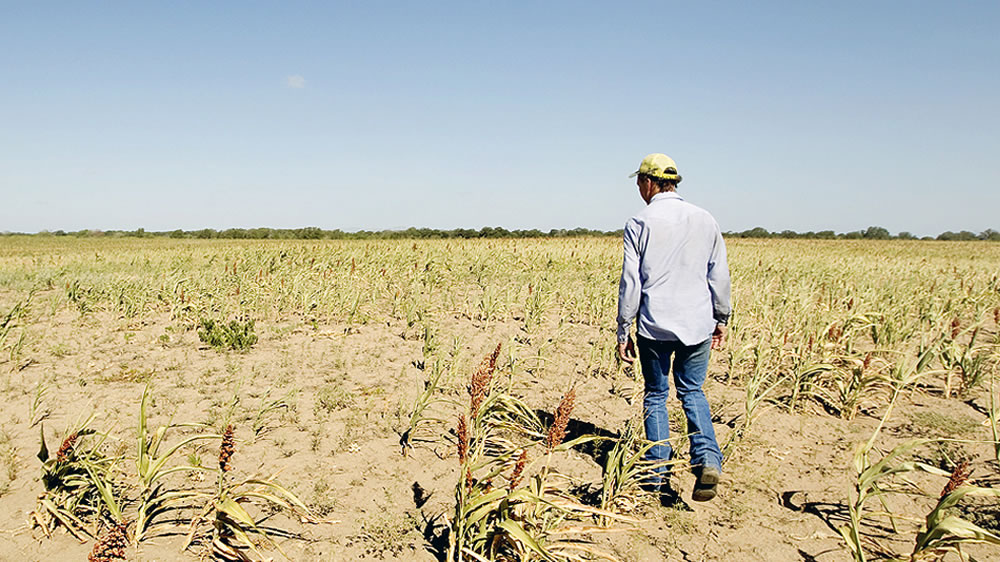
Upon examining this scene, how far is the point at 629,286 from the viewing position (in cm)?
332

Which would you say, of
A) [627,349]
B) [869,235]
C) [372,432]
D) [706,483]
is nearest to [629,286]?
[627,349]

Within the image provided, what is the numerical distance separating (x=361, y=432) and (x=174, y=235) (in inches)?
1787

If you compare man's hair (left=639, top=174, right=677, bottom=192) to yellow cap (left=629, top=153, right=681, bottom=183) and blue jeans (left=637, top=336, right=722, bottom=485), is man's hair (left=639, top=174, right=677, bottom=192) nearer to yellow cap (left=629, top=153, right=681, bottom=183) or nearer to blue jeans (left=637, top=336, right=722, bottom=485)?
yellow cap (left=629, top=153, right=681, bottom=183)

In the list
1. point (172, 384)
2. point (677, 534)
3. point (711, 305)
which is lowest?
point (677, 534)

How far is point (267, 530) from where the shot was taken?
278 cm

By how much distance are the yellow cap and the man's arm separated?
1.17 ft

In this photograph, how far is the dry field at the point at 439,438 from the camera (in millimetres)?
2689

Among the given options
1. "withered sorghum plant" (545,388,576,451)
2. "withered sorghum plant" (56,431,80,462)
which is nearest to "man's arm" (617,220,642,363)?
"withered sorghum plant" (545,388,576,451)

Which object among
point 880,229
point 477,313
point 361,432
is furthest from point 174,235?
point 880,229

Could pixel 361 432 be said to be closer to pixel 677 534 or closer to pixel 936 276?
pixel 677 534

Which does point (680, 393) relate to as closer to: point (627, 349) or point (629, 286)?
point (627, 349)

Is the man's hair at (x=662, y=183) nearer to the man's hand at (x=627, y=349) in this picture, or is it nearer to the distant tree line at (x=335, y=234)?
the man's hand at (x=627, y=349)

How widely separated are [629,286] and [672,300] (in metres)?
0.28

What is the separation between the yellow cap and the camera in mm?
3391
